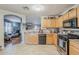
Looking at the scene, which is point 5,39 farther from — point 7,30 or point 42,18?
point 42,18

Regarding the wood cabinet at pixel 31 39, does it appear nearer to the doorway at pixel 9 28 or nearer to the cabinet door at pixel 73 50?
the doorway at pixel 9 28

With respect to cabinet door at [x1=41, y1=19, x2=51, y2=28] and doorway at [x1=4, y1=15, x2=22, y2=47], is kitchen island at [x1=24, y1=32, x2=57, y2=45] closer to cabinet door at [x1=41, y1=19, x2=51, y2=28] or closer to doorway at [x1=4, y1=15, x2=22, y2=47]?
cabinet door at [x1=41, y1=19, x2=51, y2=28]

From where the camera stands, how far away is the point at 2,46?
15.8 ft

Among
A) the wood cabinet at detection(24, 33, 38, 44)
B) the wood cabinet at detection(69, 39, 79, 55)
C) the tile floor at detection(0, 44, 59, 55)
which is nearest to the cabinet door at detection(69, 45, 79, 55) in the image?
the wood cabinet at detection(69, 39, 79, 55)

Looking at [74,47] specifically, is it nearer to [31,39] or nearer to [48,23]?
[31,39]

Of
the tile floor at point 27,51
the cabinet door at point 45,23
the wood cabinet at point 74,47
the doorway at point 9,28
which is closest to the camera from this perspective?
the wood cabinet at point 74,47

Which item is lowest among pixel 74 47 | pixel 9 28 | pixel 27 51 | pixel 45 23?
pixel 27 51

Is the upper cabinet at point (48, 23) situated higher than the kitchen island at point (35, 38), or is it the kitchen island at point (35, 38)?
the upper cabinet at point (48, 23)

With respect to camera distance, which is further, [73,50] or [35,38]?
[35,38]

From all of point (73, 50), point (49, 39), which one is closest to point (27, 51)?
point (49, 39)

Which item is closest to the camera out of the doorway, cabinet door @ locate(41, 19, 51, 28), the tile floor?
the tile floor

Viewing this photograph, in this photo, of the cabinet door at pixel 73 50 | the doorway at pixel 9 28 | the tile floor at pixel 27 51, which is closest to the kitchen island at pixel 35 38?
the tile floor at pixel 27 51
